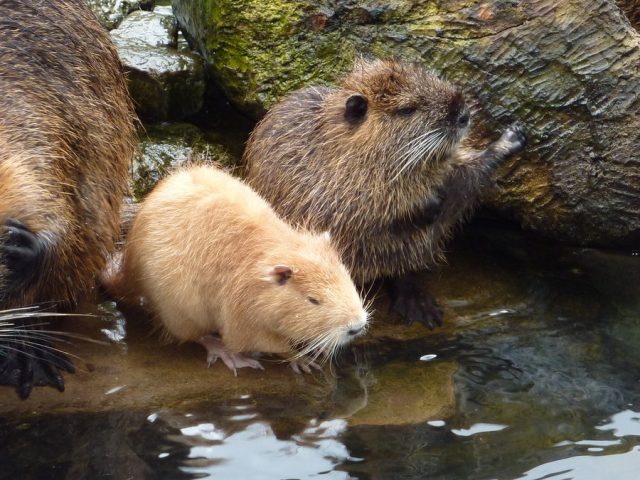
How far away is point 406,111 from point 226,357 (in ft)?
5.78

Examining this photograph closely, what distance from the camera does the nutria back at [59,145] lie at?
16.1ft

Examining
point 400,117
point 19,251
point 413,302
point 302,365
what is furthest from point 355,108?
point 19,251

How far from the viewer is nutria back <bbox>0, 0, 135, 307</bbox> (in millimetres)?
Answer: 4910

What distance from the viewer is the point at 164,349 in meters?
5.55

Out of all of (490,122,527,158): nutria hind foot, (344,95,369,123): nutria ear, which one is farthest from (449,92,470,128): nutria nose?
(344,95,369,123): nutria ear

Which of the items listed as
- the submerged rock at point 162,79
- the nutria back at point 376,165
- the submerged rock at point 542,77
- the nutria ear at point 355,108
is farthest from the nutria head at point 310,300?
the submerged rock at point 162,79

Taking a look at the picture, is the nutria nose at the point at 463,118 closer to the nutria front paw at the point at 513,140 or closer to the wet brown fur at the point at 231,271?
the nutria front paw at the point at 513,140

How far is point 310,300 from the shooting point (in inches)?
199

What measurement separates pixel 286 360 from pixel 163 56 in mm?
3217

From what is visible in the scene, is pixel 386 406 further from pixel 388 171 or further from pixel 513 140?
pixel 513 140

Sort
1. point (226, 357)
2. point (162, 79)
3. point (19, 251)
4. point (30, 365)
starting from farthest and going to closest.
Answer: point (162, 79), point (226, 357), point (30, 365), point (19, 251)

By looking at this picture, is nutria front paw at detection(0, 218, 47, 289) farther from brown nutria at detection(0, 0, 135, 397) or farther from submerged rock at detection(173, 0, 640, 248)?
submerged rock at detection(173, 0, 640, 248)

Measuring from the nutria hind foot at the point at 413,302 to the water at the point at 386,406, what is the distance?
0.08 metres

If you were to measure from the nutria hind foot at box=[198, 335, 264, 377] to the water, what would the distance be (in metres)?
0.07
